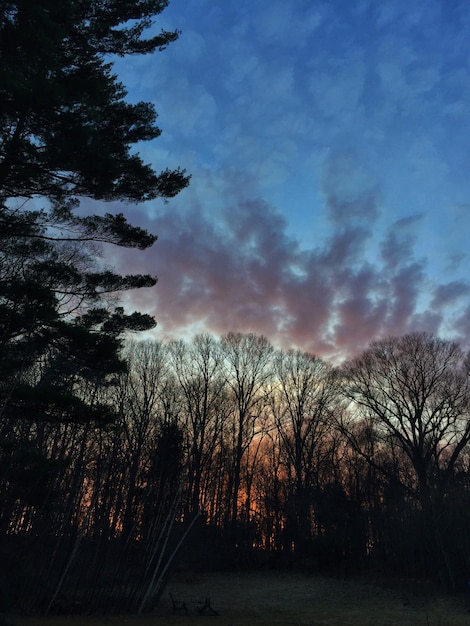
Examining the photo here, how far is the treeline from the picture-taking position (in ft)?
32.7

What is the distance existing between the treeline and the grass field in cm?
119

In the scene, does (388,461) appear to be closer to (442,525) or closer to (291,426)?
(291,426)

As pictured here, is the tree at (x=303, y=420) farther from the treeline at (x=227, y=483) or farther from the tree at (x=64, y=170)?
the tree at (x=64, y=170)

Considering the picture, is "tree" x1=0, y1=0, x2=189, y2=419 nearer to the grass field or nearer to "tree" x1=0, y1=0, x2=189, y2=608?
"tree" x1=0, y1=0, x2=189, y2=608

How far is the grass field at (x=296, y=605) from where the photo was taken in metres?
10.2

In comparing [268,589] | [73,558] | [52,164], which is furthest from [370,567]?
[52,164]

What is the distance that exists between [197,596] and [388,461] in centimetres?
2011

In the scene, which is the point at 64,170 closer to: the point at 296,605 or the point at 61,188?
the point at 61,188

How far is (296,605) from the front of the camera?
592 inches

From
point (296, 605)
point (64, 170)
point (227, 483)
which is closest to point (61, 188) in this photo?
point (64, 170)

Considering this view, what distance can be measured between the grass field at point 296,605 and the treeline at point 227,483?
1186 millimetres

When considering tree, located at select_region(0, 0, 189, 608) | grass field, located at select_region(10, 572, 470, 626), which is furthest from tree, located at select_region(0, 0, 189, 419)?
grass field, located at select_region(10, 572, 470, 626)

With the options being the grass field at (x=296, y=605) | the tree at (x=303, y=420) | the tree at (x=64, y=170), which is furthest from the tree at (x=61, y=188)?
the tree at (x=303, y=420)

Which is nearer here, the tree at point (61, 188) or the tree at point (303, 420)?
the tree at point (61, 188)
